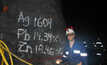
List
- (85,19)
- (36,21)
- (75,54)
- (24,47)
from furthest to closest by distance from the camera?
(36,21), (24,47), (85,19), (75,54)

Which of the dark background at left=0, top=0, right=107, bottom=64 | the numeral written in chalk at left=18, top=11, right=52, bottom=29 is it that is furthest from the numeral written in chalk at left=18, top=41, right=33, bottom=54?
the dark background at left=0, top=0, right=107, bottom=64

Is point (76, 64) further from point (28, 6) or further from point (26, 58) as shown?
point (28, 6)

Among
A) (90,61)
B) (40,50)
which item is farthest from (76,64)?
(40,50)

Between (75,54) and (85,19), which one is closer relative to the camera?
(75,54)

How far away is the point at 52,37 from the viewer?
2.82 m

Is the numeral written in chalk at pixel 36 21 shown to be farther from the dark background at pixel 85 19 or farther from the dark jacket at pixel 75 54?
the dark jacket at pixel 75 54

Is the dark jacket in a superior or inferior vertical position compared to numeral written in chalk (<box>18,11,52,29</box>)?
inferior

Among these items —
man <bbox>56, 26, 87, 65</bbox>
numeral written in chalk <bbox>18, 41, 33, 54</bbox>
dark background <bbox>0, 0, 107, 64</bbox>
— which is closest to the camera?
man <bbox>56, 26, 87, 65</bbox>

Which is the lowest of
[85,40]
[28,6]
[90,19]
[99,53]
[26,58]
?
[26,58]

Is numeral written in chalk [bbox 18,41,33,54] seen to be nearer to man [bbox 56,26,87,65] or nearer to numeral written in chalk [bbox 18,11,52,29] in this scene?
numeral written in chalk [bbox 18,11,52,29]

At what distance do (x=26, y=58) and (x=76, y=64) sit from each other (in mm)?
1131

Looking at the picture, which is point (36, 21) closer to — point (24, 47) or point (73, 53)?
point (24, 47)

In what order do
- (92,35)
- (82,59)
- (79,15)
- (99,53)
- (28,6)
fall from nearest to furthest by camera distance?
(82,59) < (99,53) < (92,35) < (79,15) < (28,6)

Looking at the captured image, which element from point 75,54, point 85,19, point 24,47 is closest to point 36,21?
point 24,47
